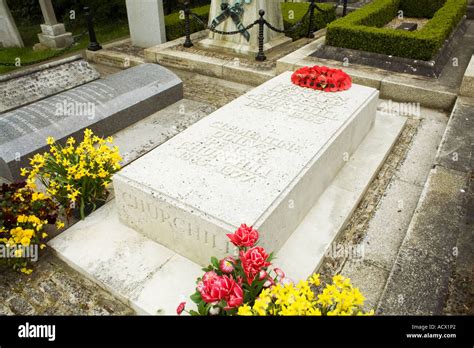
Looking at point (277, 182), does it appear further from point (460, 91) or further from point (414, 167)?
point (460, 91)

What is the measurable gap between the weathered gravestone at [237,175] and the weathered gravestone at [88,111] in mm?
1825

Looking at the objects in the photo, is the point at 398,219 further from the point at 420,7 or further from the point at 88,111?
the point at 420,7

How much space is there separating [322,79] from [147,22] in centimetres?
632

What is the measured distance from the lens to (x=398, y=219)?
175 inches

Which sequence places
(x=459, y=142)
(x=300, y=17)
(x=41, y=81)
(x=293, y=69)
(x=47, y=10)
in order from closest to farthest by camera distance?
1. (x=459, y=142)
2. (x=41, y=81)
3. (x=293, y=69)
4. (x=300, y=17)
5. (x=47, y=10)

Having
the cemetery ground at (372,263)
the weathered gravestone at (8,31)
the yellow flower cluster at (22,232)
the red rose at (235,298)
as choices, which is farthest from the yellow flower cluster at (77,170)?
the weathered gravestone at (8,31)

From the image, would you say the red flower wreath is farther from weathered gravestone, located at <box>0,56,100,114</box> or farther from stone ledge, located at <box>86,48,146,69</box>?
stone ledge, located at <box>86,48,146,69</box>

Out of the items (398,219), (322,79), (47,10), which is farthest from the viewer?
(47,10)

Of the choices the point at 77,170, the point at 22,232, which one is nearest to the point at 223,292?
the point at 22,232

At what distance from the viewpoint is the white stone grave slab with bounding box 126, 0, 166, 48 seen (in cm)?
999

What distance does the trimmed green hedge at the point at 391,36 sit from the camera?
299 inches

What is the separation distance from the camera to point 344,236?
13.9 feet

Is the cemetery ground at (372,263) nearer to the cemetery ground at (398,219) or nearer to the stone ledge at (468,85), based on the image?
the cemetery ground at (398,219)
